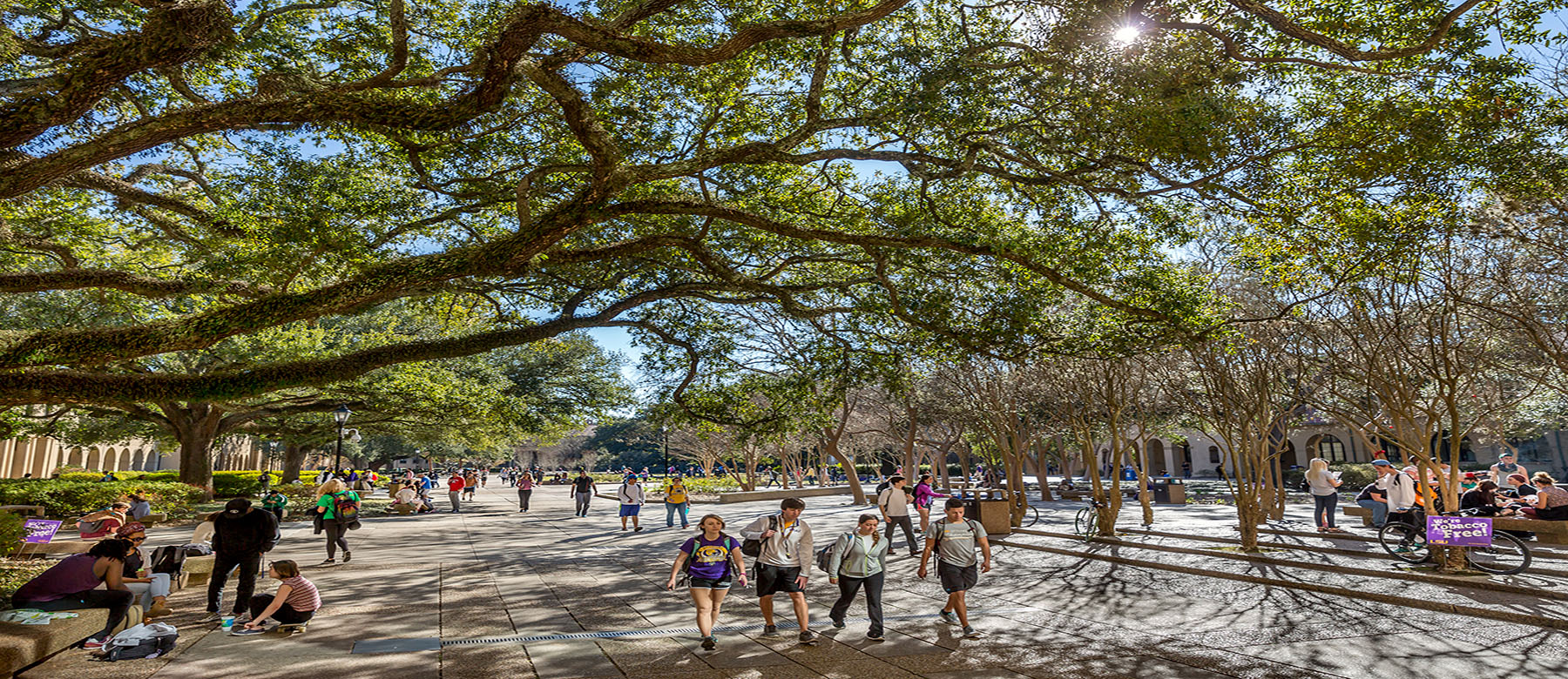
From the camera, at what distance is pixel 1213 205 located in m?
9.25

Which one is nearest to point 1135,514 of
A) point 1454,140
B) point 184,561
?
point 1454,140

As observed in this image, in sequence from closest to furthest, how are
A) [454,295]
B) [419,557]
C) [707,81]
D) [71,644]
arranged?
[71,644] < [707,81] < [419,557] < [454,295]

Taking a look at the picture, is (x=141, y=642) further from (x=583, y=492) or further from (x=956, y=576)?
(x=583, y=492)

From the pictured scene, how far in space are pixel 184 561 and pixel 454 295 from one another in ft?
20.8

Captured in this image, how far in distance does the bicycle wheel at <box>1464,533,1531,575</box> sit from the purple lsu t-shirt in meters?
10.4

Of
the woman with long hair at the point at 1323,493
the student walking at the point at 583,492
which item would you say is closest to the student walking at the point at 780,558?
the woman with long hair at the point at 1323,493

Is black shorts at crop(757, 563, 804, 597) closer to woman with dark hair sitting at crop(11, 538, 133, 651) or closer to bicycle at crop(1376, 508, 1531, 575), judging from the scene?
woman with dark hair sitting at crop(11, 538, 133, 651)

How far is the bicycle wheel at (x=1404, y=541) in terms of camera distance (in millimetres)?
12211

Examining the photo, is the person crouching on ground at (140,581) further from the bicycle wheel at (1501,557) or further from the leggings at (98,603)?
the bicycle wheel at (1501,557)

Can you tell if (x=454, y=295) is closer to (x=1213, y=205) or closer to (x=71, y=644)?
(x=71, y=644)

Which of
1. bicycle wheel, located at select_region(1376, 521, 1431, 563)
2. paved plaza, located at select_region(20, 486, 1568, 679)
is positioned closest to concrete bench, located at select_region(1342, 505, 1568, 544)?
bicycle wheel, located at select_region(1376, 521, 1431, 563)

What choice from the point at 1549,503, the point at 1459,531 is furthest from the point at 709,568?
the point at 1549,503

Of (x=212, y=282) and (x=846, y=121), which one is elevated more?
(x=846, y=121)

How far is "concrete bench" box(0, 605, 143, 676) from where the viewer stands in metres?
5.82
